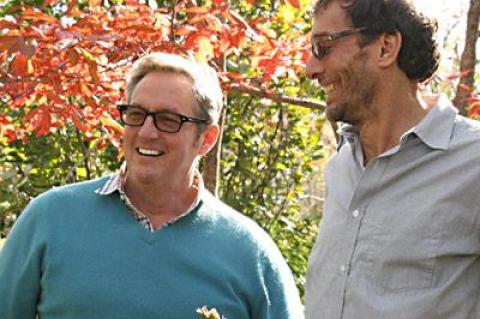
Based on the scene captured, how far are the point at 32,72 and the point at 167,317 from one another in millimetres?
1860

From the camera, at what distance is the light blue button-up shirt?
Result: 2426 mm

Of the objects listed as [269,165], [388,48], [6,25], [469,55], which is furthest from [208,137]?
[269,165]

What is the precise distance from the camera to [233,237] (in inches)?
104

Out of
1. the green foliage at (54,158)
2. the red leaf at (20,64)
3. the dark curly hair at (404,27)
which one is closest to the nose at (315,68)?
the dark curly hair at (404,27)

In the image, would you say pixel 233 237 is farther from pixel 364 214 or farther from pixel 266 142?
pixel 266 142

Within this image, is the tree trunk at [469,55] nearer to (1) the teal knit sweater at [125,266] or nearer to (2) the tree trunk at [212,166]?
(2) the tree trunk at [212,166]

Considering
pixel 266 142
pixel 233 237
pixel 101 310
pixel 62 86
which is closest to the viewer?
pixel 101 310

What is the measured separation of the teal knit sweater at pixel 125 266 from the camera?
2.46 meters

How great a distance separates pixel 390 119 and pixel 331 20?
331mm

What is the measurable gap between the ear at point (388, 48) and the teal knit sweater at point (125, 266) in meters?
0.58

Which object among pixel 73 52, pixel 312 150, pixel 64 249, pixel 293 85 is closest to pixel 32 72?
pixel 73 52

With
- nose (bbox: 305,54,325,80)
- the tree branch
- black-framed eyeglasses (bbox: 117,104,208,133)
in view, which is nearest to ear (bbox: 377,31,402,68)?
nose (bbox: 305,54,325,80)

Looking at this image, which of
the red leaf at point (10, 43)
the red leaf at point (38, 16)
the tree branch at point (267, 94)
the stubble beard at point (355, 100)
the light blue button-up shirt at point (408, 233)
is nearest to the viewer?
the light blue button-up shirt at point (408, 233)

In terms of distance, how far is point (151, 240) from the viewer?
2.56 m
